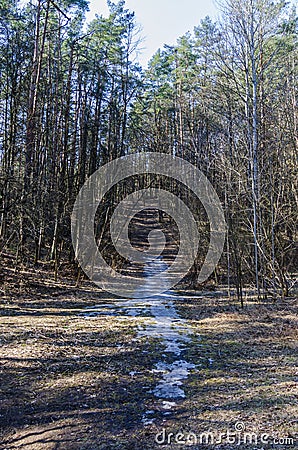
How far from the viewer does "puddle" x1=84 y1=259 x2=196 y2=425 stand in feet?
13.3

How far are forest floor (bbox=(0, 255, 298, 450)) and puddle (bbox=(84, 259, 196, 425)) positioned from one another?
92mm

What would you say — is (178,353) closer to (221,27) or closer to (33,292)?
(33,292)

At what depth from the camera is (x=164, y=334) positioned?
21.7 feet

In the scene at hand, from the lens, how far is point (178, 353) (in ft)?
18.1
